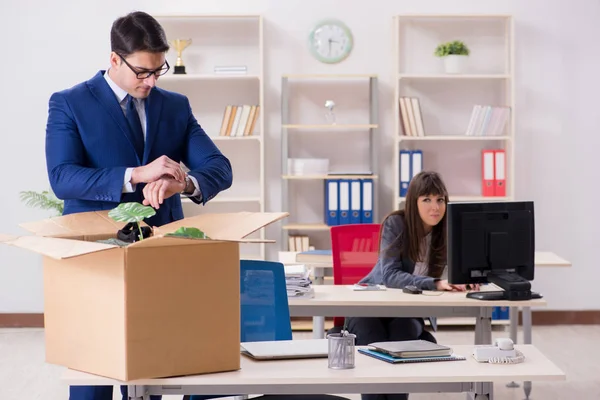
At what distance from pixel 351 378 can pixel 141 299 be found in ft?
1.95

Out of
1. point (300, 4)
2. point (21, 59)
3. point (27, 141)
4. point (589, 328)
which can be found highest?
point (300, 4)

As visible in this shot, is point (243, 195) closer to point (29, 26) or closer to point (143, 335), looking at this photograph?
point (29, 26)

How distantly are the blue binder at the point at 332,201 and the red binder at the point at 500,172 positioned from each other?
1.14m

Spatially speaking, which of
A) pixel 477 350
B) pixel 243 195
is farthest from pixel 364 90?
pixel 477 350

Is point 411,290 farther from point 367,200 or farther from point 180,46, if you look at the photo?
point 180,46

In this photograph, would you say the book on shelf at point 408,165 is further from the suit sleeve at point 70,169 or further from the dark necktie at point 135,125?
the suit sleeve at point 70,169

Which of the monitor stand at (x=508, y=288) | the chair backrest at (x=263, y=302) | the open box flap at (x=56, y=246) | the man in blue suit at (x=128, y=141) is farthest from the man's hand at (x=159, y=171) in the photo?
the monitor stand at (x=508, y=288)

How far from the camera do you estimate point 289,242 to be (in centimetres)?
623

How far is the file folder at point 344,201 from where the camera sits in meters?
6.07

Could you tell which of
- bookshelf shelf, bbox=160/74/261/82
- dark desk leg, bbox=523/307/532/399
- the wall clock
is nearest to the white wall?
the wall clock

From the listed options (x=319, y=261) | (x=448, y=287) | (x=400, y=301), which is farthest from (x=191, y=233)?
(x=319, y=261)

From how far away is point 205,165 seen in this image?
2434 mm

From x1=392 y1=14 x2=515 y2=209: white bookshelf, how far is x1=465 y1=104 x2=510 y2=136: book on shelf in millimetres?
97

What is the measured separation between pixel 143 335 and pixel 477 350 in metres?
0.95
